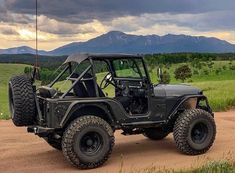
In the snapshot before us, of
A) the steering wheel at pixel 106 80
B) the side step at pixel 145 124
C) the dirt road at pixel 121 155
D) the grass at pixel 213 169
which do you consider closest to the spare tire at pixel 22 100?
the dirt road at pixel 121 155

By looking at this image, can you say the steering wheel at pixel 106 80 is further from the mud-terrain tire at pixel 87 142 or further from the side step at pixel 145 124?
the mud-terrain tire at pixel 87 142

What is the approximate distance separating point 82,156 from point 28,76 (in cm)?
189

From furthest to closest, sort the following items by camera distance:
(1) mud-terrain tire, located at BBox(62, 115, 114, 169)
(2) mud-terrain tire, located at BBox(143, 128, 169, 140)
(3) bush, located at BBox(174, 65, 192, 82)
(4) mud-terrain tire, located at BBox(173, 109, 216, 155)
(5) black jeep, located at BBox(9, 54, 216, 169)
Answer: (3) bush, located at BBox(174, 65, 192, 82)
(2) mud-terrain tire, located at BBox(143, 128, 169, 140)
(4) mud-terrain tire, located at BBox(173, 109, 216, 155)
(5) black jeep, located at BBox(9, 54, 216, 169)
(1) mud-terrain tire, located at BBox(62, 115, 114, 169)

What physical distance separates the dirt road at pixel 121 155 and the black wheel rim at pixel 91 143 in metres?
0.36

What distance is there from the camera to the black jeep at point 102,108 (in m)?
9.08

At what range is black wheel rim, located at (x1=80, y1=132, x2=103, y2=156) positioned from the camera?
9180 millimetres

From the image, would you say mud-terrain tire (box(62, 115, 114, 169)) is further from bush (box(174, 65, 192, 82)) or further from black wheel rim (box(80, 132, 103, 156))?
bush (box(174, 65, 192, 82))

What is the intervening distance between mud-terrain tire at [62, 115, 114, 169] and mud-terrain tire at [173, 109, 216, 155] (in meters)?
1.62

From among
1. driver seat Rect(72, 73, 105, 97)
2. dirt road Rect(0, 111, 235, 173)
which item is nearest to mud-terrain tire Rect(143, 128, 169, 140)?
dirt road Rect(0, 111, 235, 173)

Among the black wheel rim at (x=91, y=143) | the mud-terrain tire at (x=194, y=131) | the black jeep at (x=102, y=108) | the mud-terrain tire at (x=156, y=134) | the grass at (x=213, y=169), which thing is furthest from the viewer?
the mud-terrain tire at (x=156, y=134)

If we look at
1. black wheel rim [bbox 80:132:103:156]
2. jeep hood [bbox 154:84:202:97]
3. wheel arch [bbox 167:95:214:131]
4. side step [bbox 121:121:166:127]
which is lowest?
black wheel rim [bbox 80:132:103:156]

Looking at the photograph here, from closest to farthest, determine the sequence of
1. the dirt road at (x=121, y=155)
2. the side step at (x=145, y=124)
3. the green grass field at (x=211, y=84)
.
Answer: the dirt road at (x=121, y=155) < the side step at (x=145, y=124) < the green grass field at (x=211, y=84)

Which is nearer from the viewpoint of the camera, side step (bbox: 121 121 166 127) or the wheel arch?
side step (bbox: 121 121 166 127)

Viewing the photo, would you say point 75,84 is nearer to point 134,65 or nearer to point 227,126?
point 134,65
